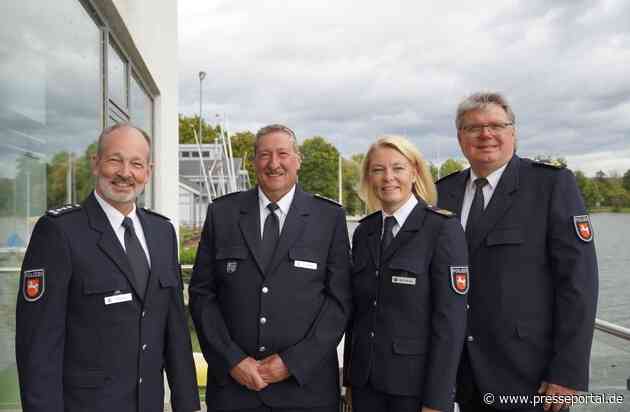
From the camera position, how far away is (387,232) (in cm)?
246

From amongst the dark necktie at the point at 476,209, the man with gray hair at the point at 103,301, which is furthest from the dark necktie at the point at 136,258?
the dark necktie at the point at 476,209

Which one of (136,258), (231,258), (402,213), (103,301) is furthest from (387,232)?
(103,301)

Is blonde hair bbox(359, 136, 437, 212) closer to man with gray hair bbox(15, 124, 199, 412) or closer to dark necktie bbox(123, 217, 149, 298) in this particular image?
man with gray hair bbox(15, 124, 199, 412)

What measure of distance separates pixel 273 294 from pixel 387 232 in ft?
1.94

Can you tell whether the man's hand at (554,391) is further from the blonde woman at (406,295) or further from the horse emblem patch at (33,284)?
the horse emblem patch at (33,284)

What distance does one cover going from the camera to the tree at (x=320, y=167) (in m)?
70.1

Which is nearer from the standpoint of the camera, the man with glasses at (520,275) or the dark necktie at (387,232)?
the man with glasses at (520,275)

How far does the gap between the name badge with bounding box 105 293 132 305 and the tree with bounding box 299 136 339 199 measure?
220 ft

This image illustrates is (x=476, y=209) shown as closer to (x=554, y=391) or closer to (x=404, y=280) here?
(x=404, y=280)

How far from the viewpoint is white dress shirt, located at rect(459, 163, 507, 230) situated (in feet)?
8.30

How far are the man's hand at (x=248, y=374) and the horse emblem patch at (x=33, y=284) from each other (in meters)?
0.88

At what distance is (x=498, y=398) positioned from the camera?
2412mm

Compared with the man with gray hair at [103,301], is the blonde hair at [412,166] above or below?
above

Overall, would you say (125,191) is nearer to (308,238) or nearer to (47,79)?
(308,238)
